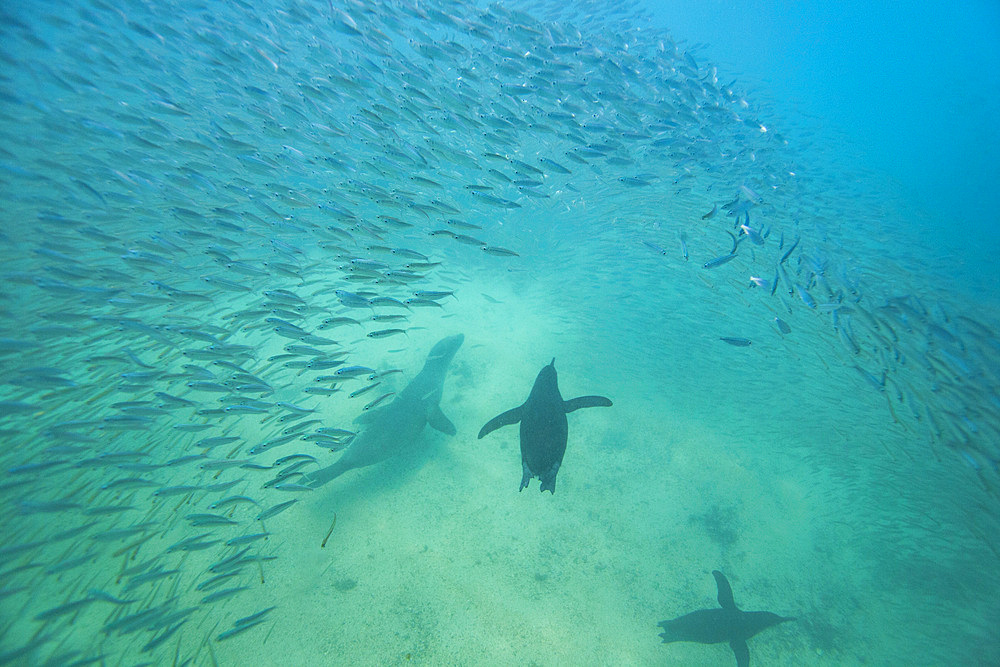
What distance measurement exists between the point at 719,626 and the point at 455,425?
5.58m

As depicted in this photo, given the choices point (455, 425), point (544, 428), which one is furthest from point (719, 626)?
point (455, 425)

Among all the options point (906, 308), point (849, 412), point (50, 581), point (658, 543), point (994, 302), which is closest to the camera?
point (50, 581)

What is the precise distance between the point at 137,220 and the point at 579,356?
1302 cm

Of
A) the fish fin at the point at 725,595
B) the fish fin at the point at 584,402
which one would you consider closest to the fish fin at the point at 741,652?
the fish fin at the point at 725,595

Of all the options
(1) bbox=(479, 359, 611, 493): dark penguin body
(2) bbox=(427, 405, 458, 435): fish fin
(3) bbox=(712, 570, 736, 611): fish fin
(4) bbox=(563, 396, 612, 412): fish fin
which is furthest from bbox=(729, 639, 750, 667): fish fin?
(2) bbox=(427, 405, 458, 435): fish fin

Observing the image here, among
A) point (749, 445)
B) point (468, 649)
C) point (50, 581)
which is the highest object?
point (749, 445)

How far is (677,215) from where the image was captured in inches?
402

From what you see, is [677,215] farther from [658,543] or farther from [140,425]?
[140,425]

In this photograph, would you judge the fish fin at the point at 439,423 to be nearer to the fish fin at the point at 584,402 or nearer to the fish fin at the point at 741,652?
the fish fin at the point at 584,402

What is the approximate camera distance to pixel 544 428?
3887 mm

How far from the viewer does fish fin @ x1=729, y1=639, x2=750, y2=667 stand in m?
5.01

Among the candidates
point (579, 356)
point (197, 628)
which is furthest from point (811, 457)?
point (197, 628)

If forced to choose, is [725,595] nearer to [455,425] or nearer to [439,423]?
[439,423]

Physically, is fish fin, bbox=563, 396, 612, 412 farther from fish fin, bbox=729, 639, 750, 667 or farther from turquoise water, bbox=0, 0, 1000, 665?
fish fin, bbox=729, 639, 750, 667
